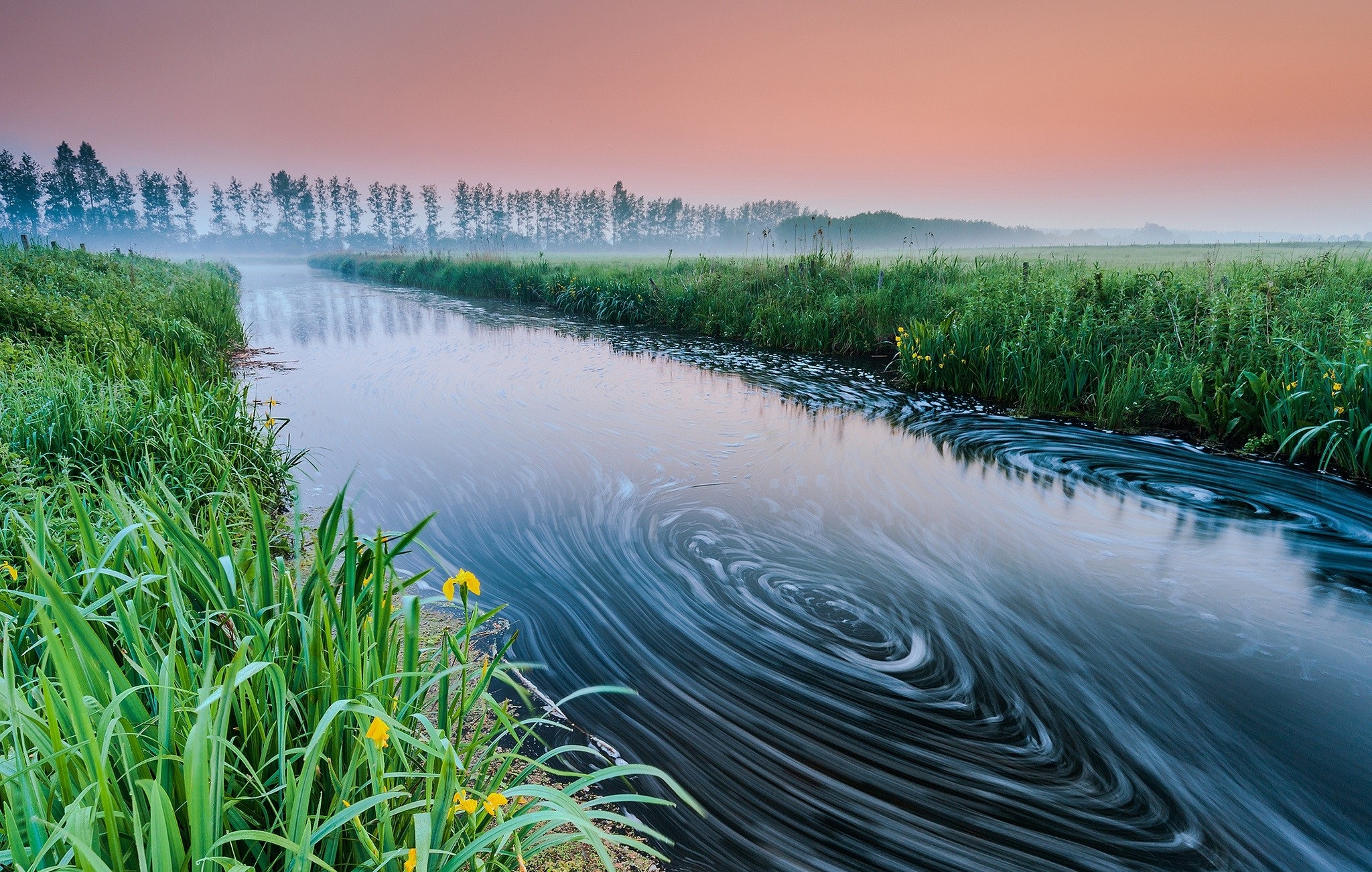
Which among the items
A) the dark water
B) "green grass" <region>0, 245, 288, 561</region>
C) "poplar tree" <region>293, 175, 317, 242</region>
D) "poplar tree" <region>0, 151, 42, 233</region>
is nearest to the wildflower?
the dark water

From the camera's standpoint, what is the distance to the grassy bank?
16.8 ft

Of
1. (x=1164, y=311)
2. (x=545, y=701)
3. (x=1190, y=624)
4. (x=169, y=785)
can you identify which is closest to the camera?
(x=169, y=785)

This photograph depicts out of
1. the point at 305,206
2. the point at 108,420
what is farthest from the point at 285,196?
the point at 108,420

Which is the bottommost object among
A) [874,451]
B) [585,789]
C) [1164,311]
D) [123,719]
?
[585,789]

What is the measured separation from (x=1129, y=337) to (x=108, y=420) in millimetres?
8664

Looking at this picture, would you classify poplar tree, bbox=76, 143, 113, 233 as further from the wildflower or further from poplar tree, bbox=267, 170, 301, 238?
the wildflower

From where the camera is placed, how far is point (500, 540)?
400cm

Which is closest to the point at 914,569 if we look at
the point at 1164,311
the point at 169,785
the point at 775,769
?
the point at 775,769

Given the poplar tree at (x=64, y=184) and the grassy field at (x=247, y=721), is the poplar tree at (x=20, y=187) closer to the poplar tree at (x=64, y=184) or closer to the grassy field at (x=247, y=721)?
the poplar tree at (x=64, y=184)

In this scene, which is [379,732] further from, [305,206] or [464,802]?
[305,206]

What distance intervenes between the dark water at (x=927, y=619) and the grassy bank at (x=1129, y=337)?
519mm

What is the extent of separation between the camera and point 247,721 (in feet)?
4.68

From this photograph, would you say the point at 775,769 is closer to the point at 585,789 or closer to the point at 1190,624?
the point at 585,789

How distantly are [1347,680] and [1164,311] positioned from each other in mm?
5344
